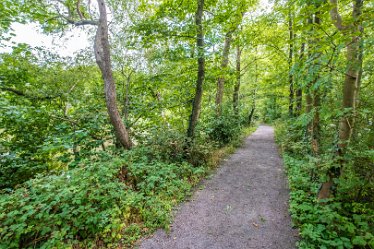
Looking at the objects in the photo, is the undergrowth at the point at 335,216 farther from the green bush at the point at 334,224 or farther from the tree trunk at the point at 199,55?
the tree trunk at the point at 199,55

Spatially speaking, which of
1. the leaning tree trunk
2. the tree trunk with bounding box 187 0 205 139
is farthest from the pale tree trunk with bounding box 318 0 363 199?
the leaning tree trunk

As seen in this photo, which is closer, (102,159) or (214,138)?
(102,159)

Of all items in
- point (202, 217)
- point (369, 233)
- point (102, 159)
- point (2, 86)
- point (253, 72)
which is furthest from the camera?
point (253, 72)

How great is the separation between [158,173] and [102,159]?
137cm

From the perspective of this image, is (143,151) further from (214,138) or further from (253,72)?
(253,72)

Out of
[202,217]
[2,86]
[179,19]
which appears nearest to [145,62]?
[179,19]

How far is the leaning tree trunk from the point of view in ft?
15.9

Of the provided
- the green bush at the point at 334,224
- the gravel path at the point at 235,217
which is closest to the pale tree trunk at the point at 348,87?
the green bush at the point at 334,224

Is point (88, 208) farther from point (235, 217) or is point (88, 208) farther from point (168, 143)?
point (168, 143)

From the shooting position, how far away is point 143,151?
5246 millimetres

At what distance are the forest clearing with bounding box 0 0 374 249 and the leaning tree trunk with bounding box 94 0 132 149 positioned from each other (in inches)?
1.3

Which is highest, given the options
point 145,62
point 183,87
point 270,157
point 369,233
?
point 145,62

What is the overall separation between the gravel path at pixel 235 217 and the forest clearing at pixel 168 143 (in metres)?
0.03

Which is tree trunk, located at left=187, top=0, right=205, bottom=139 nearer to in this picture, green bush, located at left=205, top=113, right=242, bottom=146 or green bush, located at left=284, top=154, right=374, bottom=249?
green bush, located at left=205, top=113, right=242, bottom=146
